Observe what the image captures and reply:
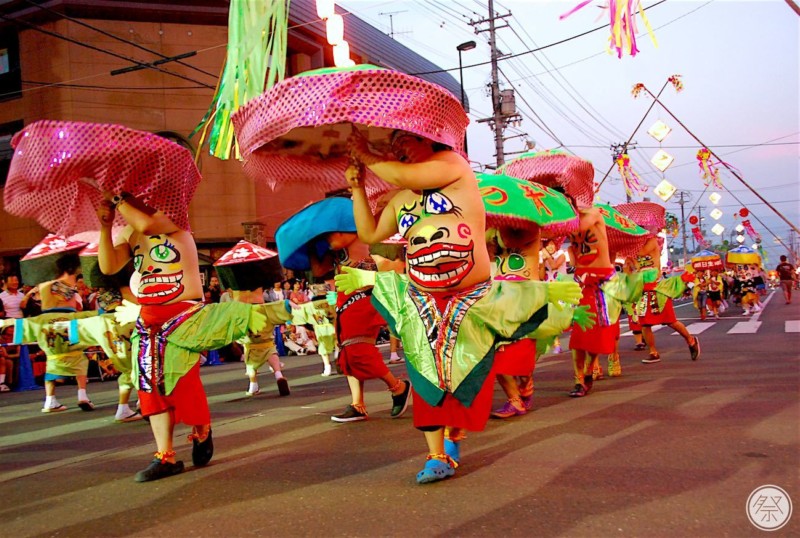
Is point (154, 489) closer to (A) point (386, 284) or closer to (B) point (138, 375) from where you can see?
(B) point (138, 375)

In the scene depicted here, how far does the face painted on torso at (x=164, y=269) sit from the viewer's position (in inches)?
167

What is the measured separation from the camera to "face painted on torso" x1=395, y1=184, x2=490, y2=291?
145 inches

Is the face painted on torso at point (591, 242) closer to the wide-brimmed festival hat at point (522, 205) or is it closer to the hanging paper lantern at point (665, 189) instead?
the wide-brimmed festival hat at point (522, 205)

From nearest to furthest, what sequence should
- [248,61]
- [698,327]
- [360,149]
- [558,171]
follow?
1. [360,149]
2. [248,61]
3. [558,171]
4. [698,327]

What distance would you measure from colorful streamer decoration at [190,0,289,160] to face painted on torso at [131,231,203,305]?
622 millimetres

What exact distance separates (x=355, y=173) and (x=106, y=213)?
1.52 meters

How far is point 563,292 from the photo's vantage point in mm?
3822

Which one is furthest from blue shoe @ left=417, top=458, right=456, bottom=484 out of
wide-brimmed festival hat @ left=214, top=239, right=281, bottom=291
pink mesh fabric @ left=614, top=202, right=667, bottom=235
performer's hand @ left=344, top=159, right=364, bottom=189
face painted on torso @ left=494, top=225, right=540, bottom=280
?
pink mesh fabric @ left=614, top=202, right=667, bottom=235

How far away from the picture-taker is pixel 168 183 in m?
4.31

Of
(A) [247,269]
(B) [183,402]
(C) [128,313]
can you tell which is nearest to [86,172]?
(C) [128,313]

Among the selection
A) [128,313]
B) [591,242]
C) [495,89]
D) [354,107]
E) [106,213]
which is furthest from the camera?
[495,89]

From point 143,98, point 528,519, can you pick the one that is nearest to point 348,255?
point 528,519

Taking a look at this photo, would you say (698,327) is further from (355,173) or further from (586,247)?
(355,173)

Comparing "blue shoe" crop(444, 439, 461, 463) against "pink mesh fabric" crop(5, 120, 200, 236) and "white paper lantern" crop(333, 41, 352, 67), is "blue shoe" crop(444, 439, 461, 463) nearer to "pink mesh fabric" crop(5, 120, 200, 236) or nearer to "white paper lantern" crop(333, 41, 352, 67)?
"pink mesh fabric" crop(5, 120, 200, 236)
